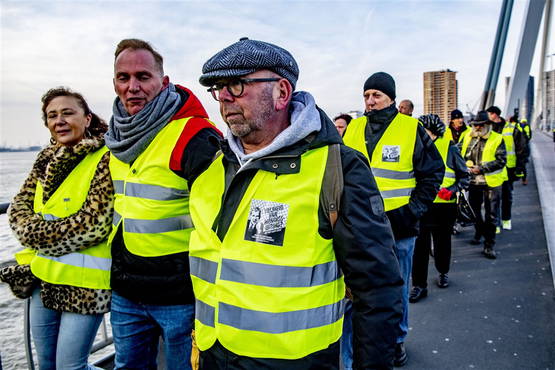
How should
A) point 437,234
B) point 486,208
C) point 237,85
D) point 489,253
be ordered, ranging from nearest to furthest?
point 237,85, point 437,234, point 489,253, point 486,208

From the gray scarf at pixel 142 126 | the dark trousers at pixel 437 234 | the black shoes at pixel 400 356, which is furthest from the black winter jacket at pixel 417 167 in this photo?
the gray scarf at pixel 142 126

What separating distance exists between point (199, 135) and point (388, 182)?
1714 mm

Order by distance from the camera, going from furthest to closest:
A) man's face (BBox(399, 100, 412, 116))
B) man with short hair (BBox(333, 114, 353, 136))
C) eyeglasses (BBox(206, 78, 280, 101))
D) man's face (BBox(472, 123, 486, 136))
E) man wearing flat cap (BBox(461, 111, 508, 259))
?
man's face (BBox(472, 123, 486, 136))
man wearing flat cap (BBox(461, 111, 508, 259))
man's face (BBox(399, 100, 412, 116))
man with short hair (BBox(333, 114, 353, 136))
eyeglasses (BBox(206, 78, 280, 101))

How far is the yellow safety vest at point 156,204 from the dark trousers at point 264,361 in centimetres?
62

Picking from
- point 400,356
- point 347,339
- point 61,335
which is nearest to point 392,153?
point 347,339

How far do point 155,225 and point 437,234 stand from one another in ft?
11.8

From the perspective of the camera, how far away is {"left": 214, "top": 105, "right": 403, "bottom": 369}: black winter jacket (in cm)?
135

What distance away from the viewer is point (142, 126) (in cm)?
199

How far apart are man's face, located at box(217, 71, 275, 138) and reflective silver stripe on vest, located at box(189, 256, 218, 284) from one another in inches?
19.6

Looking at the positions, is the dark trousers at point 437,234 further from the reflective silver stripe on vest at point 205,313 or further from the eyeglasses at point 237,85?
the eyeglasses at point 237,85

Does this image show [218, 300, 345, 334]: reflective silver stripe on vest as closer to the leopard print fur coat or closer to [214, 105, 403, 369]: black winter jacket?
[214, 105, 403, 369]: black winter jacket

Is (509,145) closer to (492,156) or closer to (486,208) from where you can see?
(492,156)

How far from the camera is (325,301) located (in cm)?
141

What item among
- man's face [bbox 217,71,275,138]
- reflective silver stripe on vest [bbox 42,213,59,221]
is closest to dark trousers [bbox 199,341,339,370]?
man's face [bbox 217,71,275,138]
